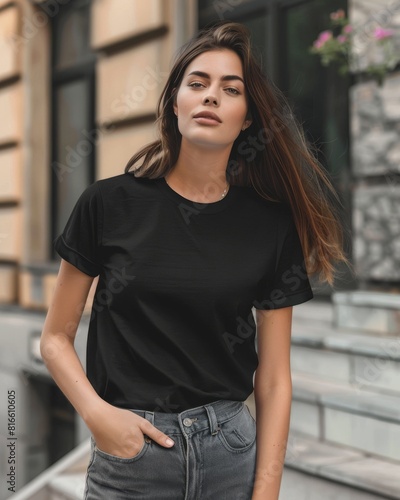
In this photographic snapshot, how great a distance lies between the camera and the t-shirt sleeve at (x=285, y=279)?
72.0 inches

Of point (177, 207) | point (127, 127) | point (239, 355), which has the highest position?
Result: point (127, 127)

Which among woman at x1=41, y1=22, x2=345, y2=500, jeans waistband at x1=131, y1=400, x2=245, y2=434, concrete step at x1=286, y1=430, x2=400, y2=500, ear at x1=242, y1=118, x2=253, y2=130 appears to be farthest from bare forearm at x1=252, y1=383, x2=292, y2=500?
concrete step at x1=286, y1=430, x2=400, y2=500

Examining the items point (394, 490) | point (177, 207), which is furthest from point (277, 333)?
point (394, 490)

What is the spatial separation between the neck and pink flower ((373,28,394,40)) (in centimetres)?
247

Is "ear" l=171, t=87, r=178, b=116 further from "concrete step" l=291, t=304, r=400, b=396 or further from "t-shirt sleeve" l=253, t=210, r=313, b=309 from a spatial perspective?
"concrete step" l=291, t=304, r=400, b=396

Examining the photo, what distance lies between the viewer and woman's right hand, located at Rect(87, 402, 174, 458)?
1.64 metres

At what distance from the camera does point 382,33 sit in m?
3.96

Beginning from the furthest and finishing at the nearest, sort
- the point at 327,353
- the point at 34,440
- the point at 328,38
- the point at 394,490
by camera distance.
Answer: the point at 34,440 < the point at 328,38 < the point at 327,353 < the point at 394,490

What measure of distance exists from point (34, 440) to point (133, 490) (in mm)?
5172

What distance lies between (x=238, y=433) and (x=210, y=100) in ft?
2.68

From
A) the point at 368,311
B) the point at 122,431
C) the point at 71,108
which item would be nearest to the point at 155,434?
the point at 122,431

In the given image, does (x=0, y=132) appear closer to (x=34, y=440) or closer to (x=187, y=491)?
(x=34, y=440)

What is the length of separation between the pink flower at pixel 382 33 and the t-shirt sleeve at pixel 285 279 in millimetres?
2476

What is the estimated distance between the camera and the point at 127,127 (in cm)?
594
